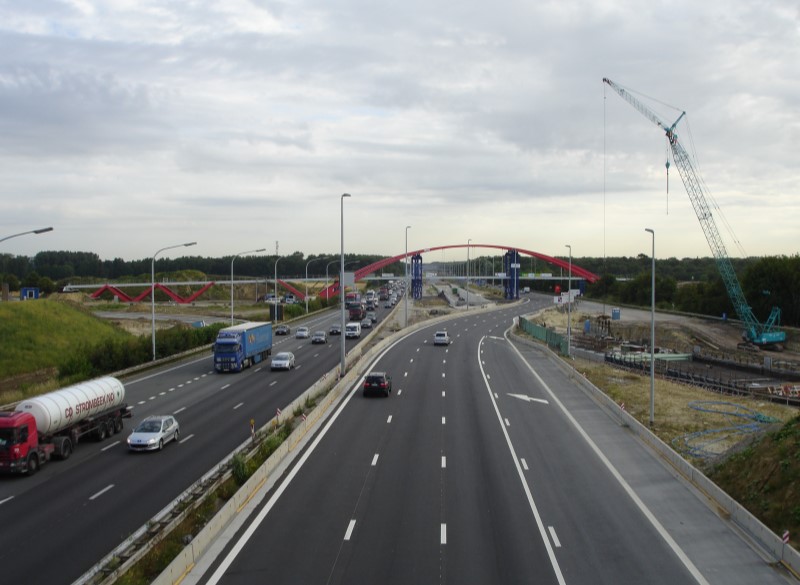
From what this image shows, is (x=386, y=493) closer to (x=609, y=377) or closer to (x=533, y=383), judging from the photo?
(x=533, y=383)

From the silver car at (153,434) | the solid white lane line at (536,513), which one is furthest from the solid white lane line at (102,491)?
the solid white lane line at (536,513)

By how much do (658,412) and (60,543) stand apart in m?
30.5

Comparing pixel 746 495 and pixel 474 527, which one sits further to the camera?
pixel 746 495

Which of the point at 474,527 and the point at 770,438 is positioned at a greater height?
the point at 770,438

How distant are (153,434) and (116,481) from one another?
434cm

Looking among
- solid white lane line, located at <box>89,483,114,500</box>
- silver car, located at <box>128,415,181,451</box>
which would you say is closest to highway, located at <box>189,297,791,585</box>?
solid white lane line, located at <box>89,483,114,500</box>

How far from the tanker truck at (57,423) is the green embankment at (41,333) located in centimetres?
3894

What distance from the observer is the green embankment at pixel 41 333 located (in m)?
66.2

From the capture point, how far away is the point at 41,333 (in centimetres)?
7350

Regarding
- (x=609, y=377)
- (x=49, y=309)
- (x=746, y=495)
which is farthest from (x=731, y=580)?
(x=49, y=309)

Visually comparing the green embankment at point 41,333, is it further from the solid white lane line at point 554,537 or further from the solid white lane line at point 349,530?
the solid white lane line at point 554,537

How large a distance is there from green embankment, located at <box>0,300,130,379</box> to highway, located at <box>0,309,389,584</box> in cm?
2832

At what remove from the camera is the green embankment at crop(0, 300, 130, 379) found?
217 feet

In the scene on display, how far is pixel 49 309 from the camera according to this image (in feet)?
264
